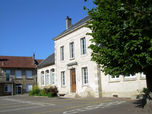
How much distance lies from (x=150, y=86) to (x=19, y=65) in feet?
121

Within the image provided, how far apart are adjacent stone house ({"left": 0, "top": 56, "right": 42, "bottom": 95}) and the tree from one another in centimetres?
3515

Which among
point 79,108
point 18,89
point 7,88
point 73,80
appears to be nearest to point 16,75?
point 18,89

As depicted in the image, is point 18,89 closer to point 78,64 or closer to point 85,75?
point 78,64

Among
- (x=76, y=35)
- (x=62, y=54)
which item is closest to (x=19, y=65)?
(x=62, y=54)

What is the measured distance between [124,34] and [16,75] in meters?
37.3

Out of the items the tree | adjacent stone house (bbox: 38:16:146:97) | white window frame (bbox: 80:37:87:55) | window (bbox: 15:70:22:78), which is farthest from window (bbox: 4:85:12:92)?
the tree

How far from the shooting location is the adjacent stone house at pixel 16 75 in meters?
40.6

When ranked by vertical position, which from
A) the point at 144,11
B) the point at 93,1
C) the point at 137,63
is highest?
the point at 93,1

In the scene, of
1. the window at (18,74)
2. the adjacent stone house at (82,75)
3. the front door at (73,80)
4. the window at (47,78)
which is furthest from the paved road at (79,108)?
the window at (18,74)

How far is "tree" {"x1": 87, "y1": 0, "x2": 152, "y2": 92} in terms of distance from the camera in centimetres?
663

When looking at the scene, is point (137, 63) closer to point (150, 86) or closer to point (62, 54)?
point (150, 86)

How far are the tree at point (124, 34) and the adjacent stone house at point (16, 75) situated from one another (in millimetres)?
35152

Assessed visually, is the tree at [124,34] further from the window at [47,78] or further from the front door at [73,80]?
the window at [47,78]

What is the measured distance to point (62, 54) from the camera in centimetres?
2400
